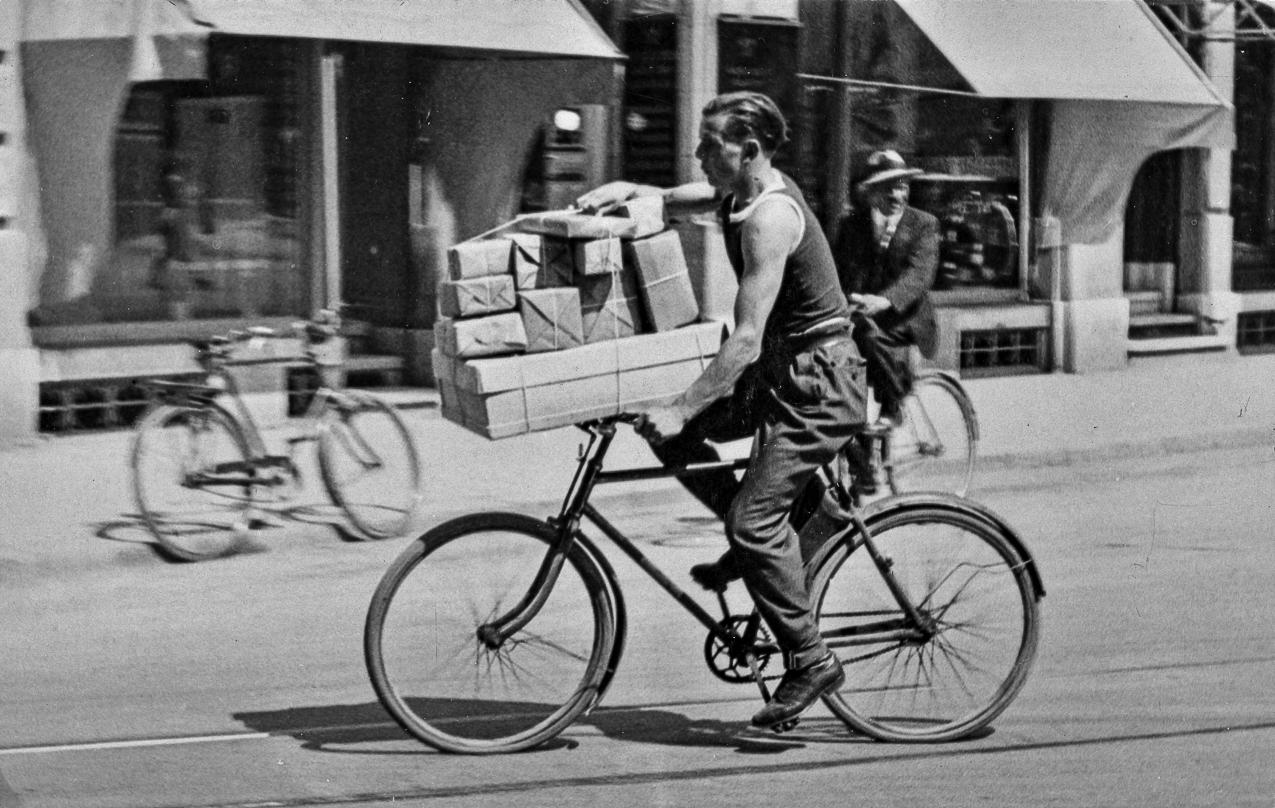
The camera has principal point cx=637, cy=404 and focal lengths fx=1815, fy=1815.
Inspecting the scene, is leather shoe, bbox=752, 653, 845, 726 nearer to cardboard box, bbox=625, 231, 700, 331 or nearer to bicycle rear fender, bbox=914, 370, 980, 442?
cardboard box, bbox=625, 231, 700, 331

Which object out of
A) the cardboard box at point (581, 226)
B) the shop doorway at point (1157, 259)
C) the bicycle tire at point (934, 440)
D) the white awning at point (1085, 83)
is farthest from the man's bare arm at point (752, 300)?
the shop doorway at point (1157, 259)

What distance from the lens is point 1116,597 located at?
6.82 m

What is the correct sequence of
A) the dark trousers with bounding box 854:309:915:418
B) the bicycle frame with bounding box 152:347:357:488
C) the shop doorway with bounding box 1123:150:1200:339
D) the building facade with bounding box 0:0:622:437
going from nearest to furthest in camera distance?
the bicycle frame with bounding box 152:347:357:488, the dark trousers with bounding box 854:309:915:418, the building facade with bounding box 0:0:622:437, the shop doorway with bounding box 1123:150:1200:339

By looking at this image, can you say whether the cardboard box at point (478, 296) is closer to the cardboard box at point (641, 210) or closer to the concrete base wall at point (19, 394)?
the cardboard box at point (641, 210)

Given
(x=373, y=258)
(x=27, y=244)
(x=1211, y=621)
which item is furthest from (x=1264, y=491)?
(x=27, y=244)

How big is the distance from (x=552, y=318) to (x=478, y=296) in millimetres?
244

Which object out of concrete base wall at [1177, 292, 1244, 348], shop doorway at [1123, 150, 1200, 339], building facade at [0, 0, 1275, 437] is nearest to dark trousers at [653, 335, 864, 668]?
building facade at [0, 0, 1275, 437]

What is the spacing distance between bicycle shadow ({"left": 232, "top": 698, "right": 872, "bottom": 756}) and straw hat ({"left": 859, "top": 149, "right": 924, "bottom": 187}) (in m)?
3.16

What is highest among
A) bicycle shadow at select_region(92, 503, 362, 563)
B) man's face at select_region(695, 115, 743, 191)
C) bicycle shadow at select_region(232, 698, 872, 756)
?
man's face at select_region(695, 115, 743, 191)

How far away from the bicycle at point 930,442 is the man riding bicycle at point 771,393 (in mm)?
3099

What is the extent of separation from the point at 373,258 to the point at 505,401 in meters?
4.10

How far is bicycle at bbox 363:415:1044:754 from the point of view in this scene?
482cm

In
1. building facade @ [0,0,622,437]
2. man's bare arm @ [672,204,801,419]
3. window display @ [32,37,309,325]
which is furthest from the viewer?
window display @ [32,37,309,325]

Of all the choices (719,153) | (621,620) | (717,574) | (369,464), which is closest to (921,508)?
(717,574)
